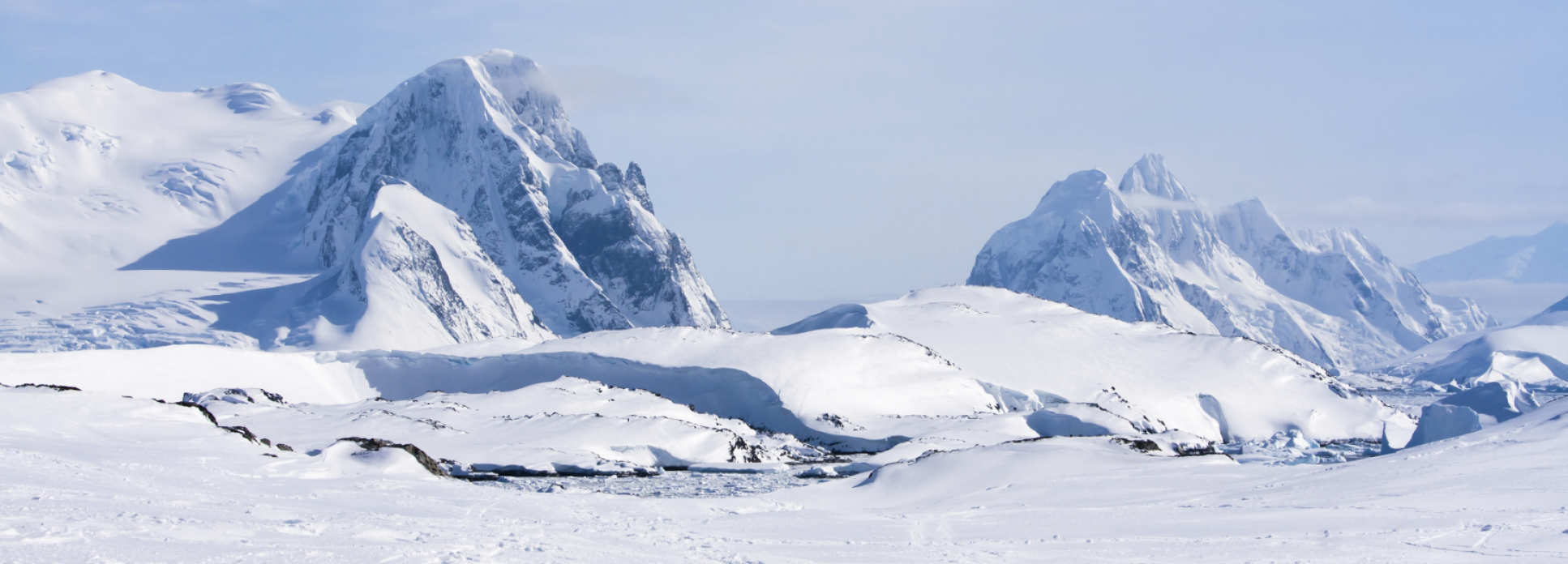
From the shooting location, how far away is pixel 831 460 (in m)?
84.4

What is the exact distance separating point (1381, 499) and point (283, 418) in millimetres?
57794

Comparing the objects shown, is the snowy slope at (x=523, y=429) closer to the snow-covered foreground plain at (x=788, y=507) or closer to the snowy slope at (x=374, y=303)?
the snow-covered foreground plain at (x=788, y=507)

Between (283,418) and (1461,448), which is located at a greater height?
(1461,448)

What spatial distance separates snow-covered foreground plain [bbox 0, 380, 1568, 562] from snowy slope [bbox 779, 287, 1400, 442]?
254 feet

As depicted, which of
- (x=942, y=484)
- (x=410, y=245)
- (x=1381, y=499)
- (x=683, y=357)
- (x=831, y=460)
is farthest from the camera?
(x=410, y=245)

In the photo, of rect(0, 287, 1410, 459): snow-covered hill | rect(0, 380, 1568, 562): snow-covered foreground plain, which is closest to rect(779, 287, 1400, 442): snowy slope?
rect(0, 287, 1410, 459): snow-covered hill

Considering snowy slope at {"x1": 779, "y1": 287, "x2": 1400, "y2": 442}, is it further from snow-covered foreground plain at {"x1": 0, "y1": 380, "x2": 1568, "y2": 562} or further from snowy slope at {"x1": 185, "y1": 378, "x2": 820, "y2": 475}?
snow-covered foreground plain at {"x1": 0, "y1": 380, "x2": 1568, "y2": 562}

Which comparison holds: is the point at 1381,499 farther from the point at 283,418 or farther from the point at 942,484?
the point at 283,418

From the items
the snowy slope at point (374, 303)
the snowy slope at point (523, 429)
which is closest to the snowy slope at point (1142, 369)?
the snowy slope at point (523, 429)

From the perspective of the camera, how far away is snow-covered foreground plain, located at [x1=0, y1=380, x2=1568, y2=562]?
26.5 metres

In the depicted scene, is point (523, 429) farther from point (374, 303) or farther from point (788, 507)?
point (374, 303)

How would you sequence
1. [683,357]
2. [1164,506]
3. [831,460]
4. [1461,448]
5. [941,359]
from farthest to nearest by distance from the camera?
[941,359] → [683,357] → [831,460] → [1461,448] → [1164,506]

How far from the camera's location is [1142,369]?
444ft

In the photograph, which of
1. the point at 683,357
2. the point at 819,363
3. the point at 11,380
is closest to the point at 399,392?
the point at 683,357
